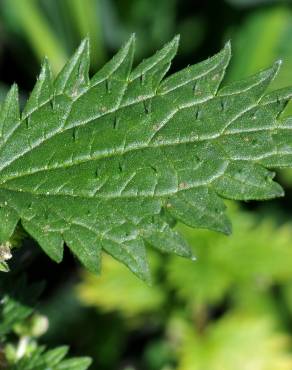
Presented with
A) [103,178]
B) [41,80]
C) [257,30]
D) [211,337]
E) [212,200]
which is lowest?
[211,337]

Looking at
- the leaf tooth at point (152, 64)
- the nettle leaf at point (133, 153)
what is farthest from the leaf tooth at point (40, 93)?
the leaf tooth at point (152, 64)

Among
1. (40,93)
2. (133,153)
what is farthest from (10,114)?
(133,153)

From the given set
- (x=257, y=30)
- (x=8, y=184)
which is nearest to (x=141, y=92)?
(x=8, y=184)

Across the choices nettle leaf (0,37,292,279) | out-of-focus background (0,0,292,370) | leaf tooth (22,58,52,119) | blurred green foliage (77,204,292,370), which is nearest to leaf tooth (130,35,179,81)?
nettle leaf (0,37,292,279)

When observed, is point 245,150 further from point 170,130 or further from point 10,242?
point 10,242

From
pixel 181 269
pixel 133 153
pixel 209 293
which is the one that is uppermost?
pixel 133 153

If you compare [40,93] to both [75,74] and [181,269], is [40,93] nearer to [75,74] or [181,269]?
[75,74]

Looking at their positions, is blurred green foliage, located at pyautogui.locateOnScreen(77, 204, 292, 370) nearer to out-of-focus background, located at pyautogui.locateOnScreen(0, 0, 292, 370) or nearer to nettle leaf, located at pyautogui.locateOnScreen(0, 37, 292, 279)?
out-of-focus background, located at pyautogui.locateOnScreen(0, 0, 292, 370)
